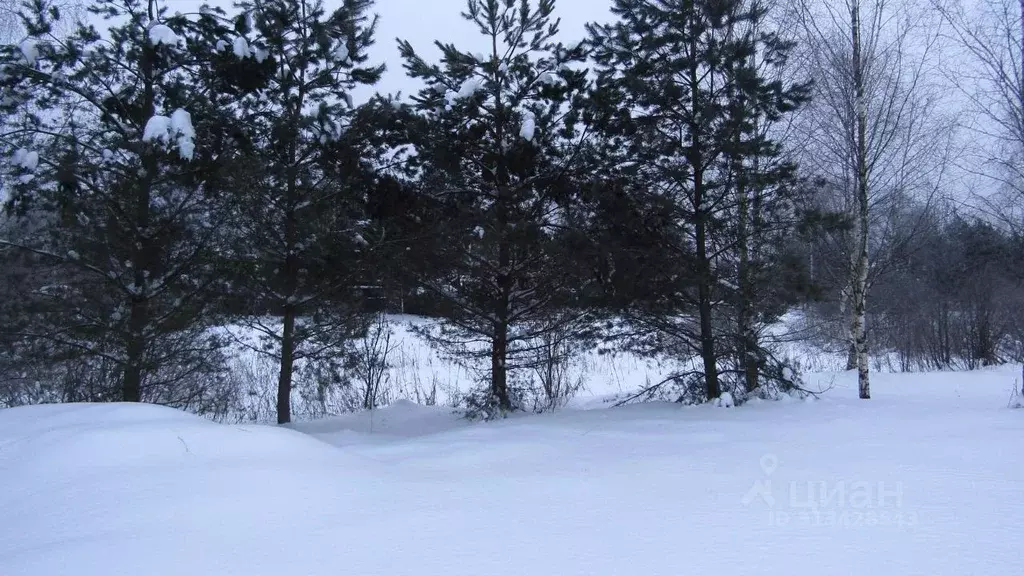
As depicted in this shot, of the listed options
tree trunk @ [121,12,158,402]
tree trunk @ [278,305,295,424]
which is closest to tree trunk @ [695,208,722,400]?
tree trunk @ [278,305,295,424]

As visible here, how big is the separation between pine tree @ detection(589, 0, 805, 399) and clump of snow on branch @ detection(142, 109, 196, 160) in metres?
5.37

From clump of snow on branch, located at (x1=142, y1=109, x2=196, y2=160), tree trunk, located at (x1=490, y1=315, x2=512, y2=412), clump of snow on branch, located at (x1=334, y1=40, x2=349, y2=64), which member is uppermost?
clump of snow on branch, located at (x1=334, y1=40, x2=349, y2=64)

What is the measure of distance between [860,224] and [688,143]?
3.13m

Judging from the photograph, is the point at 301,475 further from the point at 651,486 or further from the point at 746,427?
the point at 746,427

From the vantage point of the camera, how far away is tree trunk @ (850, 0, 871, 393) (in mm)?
8383

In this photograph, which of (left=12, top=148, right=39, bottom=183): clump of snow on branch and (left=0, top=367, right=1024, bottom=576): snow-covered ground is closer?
(left=0, top=367, right=1024, bottom=576): snow-covered ground

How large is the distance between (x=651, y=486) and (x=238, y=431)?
3352mm

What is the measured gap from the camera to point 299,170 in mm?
8078

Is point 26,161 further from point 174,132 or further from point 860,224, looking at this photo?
point 860,224

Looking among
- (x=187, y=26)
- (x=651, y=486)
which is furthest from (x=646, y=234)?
(x=187, y=26)

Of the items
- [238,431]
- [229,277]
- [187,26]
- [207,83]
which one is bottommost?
[238,431]

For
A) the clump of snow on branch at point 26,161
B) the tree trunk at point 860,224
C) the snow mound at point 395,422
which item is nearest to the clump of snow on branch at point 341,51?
the clump of snow on branch at point 26,161

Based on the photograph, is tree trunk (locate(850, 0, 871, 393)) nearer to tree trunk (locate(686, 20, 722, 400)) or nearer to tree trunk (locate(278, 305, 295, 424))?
tree trunk (locate(686, 20, 722, 400))

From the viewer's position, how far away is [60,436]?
14.6ft
